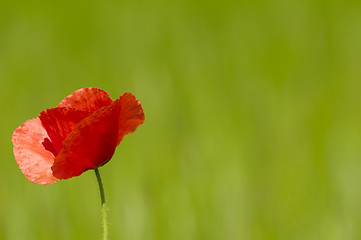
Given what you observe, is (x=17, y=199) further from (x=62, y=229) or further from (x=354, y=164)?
(x=354, y=164)

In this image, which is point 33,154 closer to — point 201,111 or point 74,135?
point 74,135

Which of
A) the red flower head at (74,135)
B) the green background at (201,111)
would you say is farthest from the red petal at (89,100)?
the green background at (201,111)

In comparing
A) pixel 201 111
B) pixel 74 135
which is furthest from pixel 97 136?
pixel 201 111

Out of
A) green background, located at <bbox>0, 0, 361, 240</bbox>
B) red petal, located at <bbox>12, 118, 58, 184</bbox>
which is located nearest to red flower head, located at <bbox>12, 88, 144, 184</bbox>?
red petal, located at <bbox>12, 118, 58, 184</bbox>

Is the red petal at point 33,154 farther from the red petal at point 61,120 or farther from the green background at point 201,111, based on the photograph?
the green background at point 201,111

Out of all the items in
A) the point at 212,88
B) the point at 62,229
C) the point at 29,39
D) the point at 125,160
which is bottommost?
the point at 62,229

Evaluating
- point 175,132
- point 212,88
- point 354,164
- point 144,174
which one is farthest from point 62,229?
point 212,88
